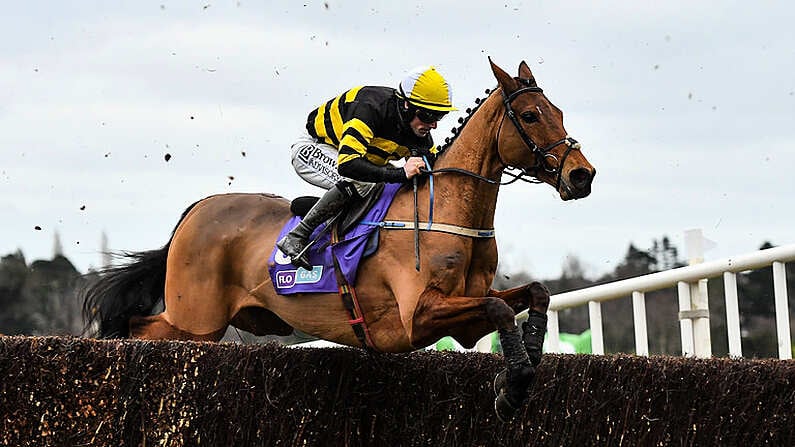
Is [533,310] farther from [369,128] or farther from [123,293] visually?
[123,293]

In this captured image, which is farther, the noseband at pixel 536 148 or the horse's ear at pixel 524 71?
the horse's ear at pixel 524 71

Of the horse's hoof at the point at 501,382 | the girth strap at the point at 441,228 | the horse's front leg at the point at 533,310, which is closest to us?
the horse's hoof at the point at 501,382

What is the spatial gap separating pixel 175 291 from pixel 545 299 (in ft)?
7.79

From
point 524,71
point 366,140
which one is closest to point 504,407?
point 366,140

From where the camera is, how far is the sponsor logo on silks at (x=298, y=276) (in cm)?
576

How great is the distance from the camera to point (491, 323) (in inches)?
197

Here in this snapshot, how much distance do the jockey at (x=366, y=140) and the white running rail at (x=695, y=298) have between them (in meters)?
1.98

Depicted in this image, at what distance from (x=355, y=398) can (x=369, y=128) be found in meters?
1.30

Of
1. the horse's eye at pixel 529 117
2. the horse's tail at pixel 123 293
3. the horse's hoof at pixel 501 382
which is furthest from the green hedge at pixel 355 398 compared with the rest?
the horse's tail at pixel 123 293

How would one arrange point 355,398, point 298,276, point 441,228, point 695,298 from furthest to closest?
1. point 695,298
2. point 298,276
3. point 355,398
4. point 441,228

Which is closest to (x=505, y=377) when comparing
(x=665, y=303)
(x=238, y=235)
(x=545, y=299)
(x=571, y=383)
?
(x=545, y=299)

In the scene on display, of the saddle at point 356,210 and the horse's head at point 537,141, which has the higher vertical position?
the horse's head at point 537,141

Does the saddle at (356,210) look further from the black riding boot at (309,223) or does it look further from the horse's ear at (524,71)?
the horse's ear at (524,71)

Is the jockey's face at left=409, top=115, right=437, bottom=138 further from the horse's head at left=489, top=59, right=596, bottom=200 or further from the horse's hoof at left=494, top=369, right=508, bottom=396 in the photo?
the horse's hoof at left=494, top=369, right=508, bottom=396
